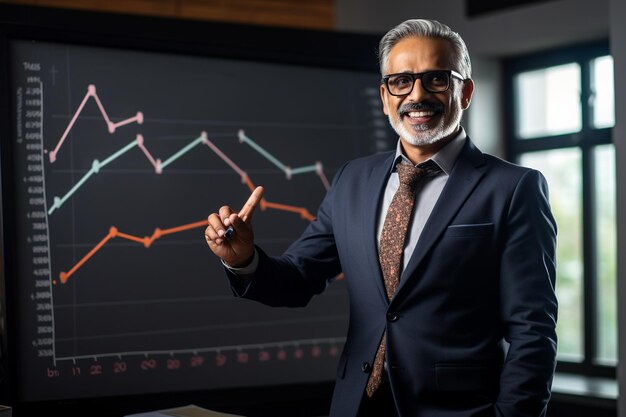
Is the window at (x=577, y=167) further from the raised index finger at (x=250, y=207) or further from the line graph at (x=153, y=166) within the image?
the raised index finger at (x=250, y=207)

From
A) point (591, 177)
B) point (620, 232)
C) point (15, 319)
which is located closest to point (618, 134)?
point (620, 232)

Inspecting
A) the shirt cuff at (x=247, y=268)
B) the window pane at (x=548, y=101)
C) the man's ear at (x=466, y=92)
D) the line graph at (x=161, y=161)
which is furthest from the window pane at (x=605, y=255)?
the shirt cuff at (x=247, y=268)

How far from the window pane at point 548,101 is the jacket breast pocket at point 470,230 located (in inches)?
92.6

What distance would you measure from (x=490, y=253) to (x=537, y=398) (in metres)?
0.31

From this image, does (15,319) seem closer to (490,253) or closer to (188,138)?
(188,138)

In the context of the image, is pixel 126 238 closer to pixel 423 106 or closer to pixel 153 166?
pixel 153 166

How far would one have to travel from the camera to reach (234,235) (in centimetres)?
171

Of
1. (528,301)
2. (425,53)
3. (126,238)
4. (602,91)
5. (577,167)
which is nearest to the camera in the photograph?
(528,301)

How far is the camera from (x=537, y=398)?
1.57 metres

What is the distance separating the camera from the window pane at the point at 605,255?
12.1 ft

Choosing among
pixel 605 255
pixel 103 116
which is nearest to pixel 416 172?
pixel 103 116

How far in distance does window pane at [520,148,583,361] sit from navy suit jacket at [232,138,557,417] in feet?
7.44

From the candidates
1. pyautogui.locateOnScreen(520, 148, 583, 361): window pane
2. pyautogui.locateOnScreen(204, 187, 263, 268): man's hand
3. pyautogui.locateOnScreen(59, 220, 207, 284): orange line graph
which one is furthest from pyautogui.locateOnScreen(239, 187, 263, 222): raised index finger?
pyautogui.locateOnScreen(520, 148, 583, 361): window pane

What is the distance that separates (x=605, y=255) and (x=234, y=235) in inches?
101
